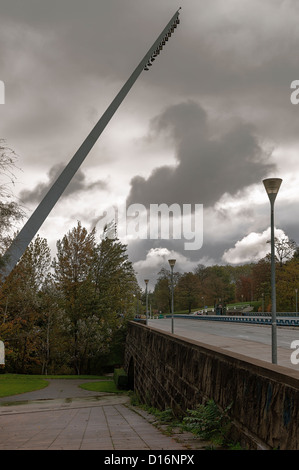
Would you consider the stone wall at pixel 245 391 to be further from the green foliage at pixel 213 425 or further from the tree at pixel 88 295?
the tree at pixel 88 295

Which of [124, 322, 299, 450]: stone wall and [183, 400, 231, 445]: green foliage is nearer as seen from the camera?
[124, 322, 299, 450]: stone wall

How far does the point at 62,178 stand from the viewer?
14.4 meters

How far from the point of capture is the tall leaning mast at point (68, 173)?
1214 centimetres

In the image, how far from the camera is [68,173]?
1462 centimetres

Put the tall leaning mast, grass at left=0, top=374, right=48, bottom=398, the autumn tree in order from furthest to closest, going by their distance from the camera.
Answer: the autumn tree, grass at left=0, top=374, right=48, bottom=398, the tall leaning mast

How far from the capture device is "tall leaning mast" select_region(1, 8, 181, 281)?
478 inches

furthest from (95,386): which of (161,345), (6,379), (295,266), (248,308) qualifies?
(248,308)

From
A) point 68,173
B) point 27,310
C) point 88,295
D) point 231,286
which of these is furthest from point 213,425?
point 231,286

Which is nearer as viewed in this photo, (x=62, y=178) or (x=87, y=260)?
(x=62, y=178)

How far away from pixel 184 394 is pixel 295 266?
79.2 metres

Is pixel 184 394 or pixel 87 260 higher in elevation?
pixel 87 260

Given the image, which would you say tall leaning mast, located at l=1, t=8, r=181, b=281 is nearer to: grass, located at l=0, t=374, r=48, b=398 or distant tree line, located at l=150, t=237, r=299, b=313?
grass, located at l=0, t=374, r=48, b=398

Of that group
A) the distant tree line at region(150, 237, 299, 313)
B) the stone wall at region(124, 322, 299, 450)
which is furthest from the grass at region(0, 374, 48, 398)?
the distant tree line at region(150, 237, 299, 313)
